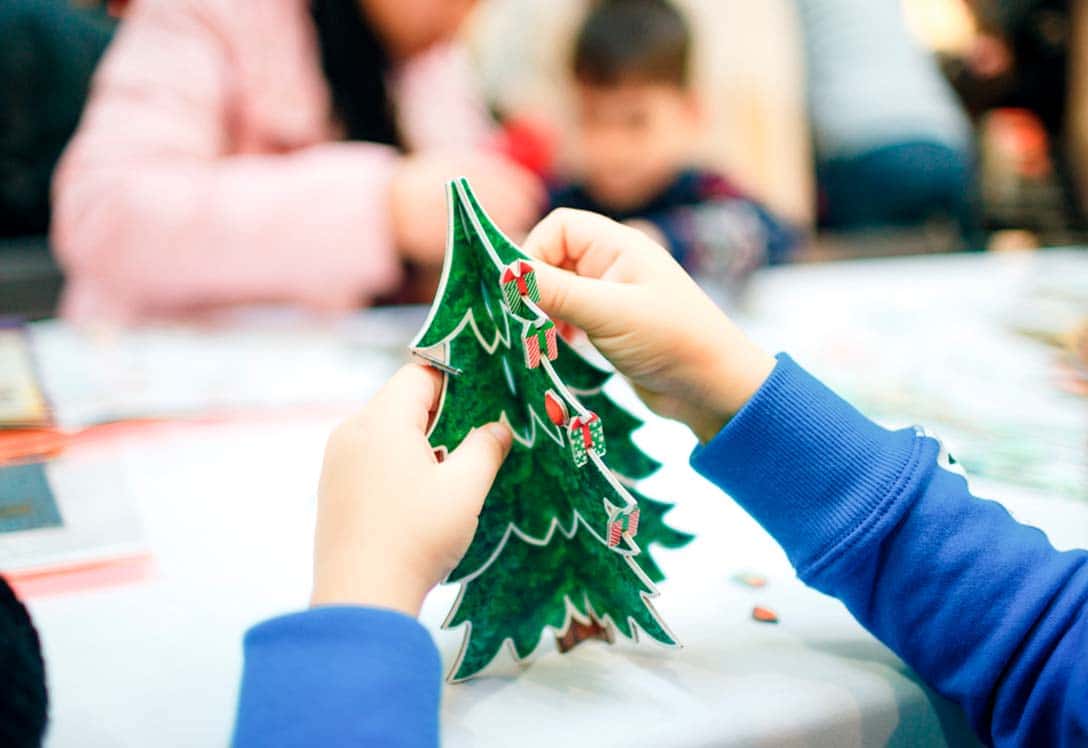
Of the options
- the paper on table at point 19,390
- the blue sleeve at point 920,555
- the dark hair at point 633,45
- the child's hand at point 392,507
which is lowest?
the blue sleeve at point 920,555

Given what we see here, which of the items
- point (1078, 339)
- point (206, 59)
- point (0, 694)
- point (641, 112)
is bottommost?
point (1078, 339)

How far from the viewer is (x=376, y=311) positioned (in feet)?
3.45

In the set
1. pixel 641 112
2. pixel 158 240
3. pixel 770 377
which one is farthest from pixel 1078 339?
pixel 158 240

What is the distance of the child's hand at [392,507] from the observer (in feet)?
1.11

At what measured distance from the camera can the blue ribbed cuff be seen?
414 millimetres

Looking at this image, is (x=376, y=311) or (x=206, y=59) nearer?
(x=376, y=311)

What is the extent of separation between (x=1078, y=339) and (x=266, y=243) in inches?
35.9

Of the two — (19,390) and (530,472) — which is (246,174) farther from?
(530,472)

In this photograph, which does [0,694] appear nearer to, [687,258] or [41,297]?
[687,258]

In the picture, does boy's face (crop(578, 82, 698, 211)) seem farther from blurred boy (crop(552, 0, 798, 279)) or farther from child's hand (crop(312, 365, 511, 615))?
child's hand (crop(312, 365, 511, 615))

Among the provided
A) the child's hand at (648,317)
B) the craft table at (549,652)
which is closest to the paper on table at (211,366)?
the craft table at (549,652)

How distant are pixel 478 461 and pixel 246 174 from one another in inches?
34.3

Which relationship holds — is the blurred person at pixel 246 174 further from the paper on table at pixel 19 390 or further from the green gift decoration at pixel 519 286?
the green gift decoration at pixel 519 286

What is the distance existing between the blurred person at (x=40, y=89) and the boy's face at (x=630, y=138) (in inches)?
28.1
